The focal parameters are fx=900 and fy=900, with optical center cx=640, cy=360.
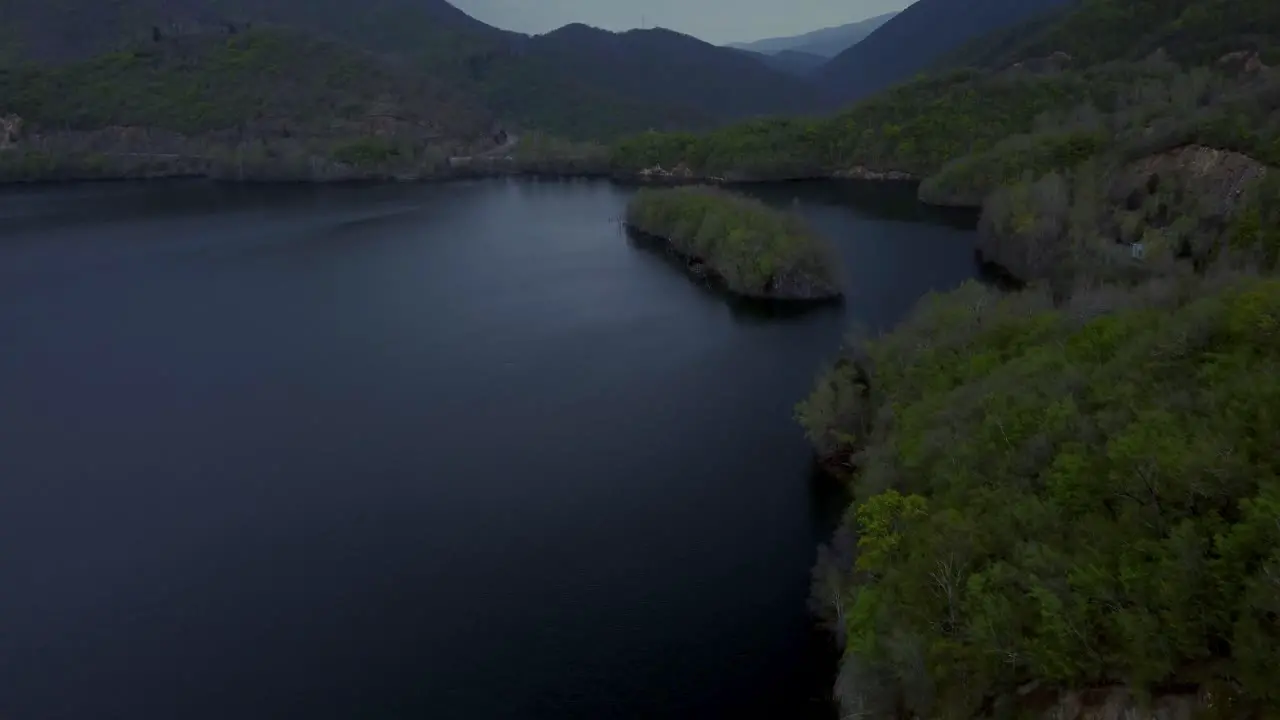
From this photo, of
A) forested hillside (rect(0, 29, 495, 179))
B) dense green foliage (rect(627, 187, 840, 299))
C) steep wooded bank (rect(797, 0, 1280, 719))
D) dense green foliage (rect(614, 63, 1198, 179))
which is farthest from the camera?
forested hillside (rect(0, 29, 495, 179))

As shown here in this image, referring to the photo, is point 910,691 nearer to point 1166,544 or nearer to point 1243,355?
point 1166,544

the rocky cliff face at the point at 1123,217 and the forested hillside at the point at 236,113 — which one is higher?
the forested hillside at the point at 236,113

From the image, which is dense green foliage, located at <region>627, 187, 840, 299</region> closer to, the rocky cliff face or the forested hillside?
the rocky cliff face

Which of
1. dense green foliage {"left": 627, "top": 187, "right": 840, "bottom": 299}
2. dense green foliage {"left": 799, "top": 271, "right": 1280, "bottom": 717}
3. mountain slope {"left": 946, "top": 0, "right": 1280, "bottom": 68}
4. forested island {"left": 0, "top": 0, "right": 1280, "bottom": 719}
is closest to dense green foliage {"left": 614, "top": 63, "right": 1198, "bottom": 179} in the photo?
forested island {"left": 0, "top": 0, "right": 1280, "bottom": 719}

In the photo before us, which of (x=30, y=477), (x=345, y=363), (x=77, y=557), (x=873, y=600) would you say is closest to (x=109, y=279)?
(x=345, y=363)

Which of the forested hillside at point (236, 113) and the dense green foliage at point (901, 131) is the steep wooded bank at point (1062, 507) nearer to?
the dense green foliage at point (901, 131)

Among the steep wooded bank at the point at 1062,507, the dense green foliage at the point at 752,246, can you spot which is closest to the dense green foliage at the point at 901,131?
the dense green foliage at the point at 752,246
